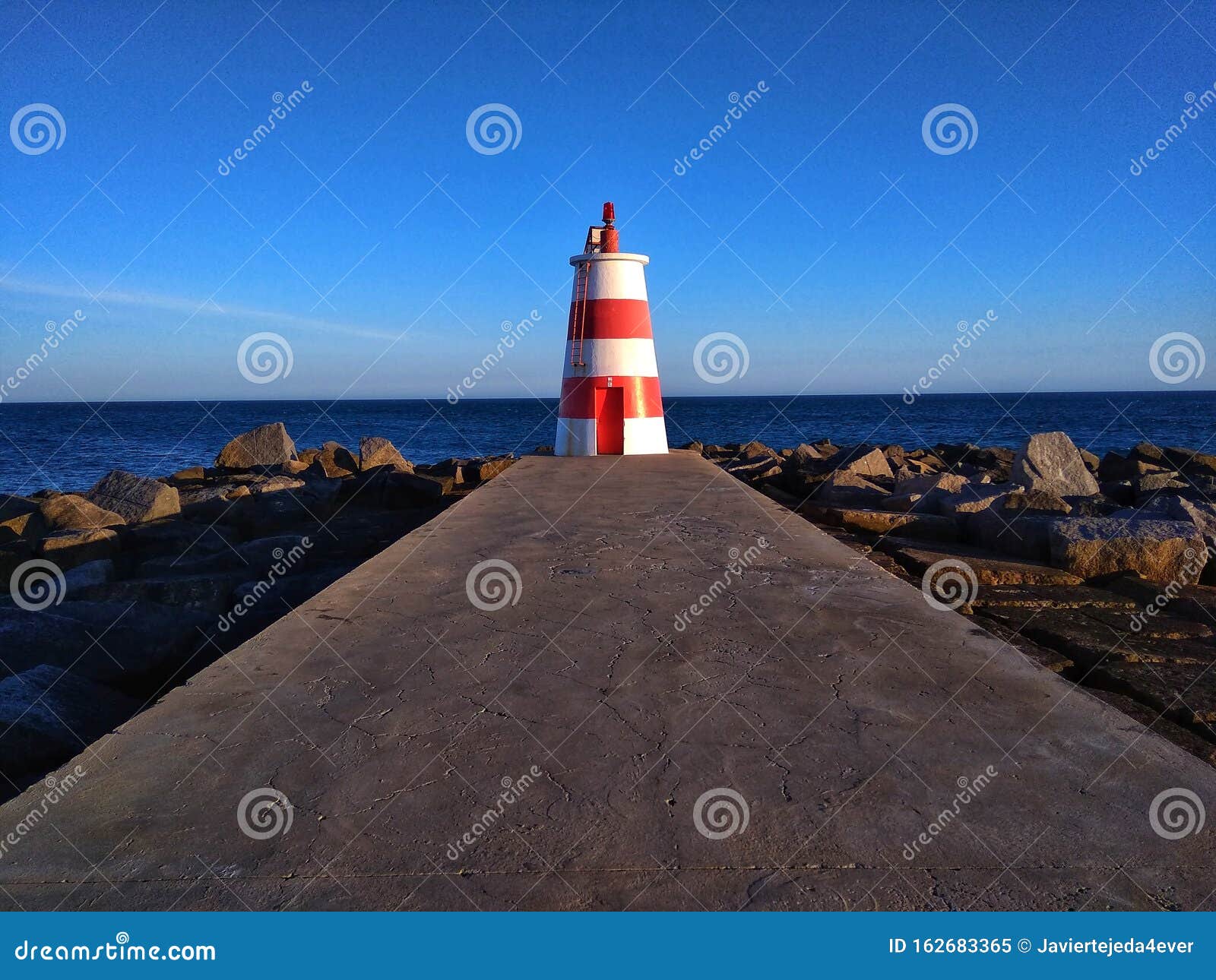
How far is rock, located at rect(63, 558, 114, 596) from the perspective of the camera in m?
6.98

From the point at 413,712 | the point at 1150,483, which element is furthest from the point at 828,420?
the point at 413,712

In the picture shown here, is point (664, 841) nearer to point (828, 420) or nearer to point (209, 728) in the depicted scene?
point (209, 728)

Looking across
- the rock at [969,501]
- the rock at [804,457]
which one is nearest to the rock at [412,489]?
the rock at [804,457]

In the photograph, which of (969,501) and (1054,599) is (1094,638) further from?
(969,501)

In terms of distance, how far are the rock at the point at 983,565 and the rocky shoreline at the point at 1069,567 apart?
0.01m

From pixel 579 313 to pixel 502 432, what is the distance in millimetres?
39215

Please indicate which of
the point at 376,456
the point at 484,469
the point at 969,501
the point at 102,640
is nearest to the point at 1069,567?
the point at 969,501

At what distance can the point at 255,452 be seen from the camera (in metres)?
17.8

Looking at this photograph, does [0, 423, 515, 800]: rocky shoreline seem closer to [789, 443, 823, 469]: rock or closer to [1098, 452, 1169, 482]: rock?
[789, 443, 823, 469]: rock

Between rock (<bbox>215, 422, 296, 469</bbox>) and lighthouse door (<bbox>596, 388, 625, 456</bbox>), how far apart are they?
8.60 meters

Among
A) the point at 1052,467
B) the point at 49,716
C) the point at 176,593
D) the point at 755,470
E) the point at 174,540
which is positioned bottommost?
the point at 49,716

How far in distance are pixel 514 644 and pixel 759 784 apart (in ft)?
4.92

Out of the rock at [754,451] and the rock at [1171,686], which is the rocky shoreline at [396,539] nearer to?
the rock at [1171,686]

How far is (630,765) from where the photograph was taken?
2.57 meters
